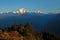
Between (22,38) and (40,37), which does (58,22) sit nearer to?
(40,37)

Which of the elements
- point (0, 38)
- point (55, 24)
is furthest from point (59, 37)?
point (0, 38)

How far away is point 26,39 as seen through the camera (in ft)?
45.9

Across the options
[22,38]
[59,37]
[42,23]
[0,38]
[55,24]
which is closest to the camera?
[0,38]

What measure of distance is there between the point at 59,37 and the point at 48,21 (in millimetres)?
4582

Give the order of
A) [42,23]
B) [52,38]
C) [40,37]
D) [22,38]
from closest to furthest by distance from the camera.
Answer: [22,38]
[40,37]
[52,38]
[42,23]

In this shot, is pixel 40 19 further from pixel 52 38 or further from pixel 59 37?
pixel 52 38

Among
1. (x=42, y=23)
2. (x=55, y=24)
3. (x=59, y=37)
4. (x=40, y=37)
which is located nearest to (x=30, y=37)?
(x=40, y=37)

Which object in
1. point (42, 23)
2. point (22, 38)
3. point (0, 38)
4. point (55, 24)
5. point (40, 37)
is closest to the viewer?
point (0, 38)

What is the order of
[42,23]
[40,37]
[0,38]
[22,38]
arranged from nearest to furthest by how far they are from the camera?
[0,38]
[22,38]
[40,37]
[42,23]

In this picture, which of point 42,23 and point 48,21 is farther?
point 48,21

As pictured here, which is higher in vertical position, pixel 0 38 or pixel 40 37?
pixel 0 38

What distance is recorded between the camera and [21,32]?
1545 cm

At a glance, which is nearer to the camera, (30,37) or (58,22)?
(30,37)

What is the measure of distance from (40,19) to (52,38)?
611cm
